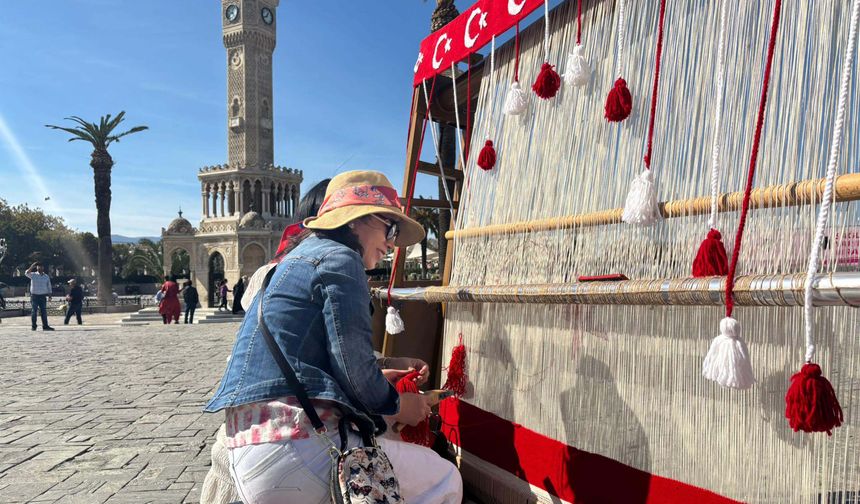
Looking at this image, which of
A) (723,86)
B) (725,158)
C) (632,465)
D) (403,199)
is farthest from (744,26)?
(403,199)

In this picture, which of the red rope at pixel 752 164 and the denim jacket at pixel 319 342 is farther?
the denim jacket at pixel 319 342

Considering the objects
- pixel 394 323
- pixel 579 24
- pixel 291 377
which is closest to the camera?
pixel 291 377

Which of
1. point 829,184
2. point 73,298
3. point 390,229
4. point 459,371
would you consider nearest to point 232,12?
point 73,298

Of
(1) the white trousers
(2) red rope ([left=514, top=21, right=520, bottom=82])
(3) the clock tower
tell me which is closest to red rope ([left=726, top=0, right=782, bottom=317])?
(1) the white trousers

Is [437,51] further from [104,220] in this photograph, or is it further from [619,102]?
[104,220]

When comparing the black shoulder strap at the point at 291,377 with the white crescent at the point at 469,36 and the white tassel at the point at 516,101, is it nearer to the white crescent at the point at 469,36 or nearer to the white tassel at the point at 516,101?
the white tassel at the point at 516,101

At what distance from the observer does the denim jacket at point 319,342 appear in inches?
66.1

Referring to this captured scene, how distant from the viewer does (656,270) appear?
1.97 m

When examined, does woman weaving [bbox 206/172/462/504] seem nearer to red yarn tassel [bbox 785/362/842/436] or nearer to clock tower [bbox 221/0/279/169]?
red yarn tassel [bbox 785/362/842/436]

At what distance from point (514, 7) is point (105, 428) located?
4.47 metres

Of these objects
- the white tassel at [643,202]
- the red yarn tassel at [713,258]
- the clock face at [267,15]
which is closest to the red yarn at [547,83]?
the white tassel at [643,202]

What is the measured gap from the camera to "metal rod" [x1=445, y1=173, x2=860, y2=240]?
4.66ft

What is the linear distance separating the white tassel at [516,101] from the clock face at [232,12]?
6126 cm

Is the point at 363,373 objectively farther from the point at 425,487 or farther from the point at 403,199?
the point at 403,199
